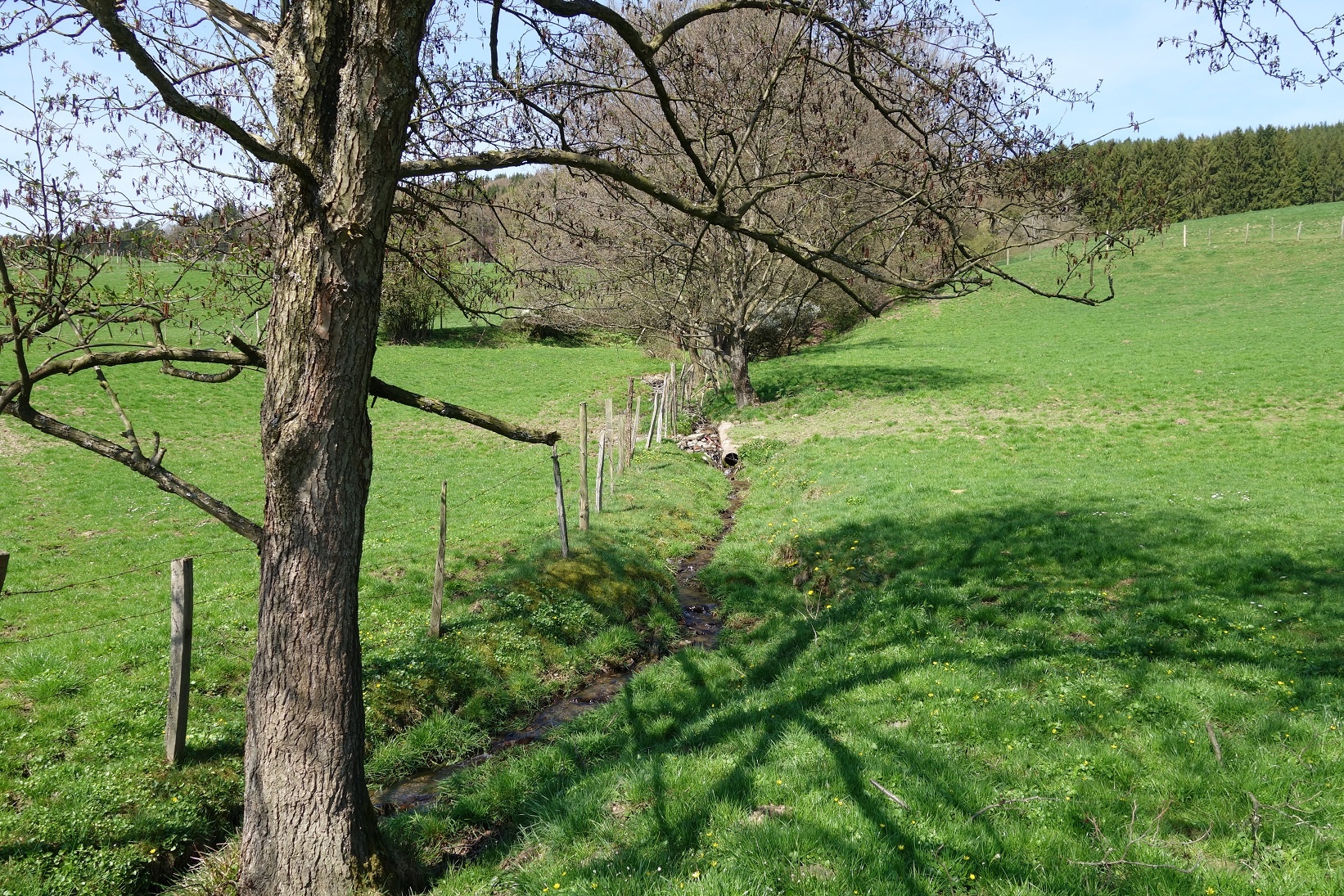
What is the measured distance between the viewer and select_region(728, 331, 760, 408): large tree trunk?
1033 inches

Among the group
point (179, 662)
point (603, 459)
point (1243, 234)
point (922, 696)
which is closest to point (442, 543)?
point (179, 662)

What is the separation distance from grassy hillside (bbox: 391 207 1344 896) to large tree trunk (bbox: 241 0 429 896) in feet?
3.75

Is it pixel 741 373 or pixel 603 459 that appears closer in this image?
pixel 603 459

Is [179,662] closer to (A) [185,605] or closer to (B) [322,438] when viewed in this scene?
(A) [185,605]

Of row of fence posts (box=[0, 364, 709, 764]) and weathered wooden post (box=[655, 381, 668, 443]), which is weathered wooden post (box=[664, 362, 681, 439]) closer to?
weathered wooden post (box=[655, 381, 668, 443])

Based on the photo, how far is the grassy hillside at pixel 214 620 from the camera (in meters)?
5.98

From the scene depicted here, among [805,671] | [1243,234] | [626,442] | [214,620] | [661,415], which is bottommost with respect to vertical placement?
[805,671]

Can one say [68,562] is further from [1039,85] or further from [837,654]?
[1039,85]

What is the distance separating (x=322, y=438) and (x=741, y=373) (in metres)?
22.7

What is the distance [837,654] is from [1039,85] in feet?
18.4

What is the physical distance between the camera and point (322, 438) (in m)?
4.55

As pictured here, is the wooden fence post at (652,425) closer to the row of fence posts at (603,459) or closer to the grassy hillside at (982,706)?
the row of fence posts at (603,459)

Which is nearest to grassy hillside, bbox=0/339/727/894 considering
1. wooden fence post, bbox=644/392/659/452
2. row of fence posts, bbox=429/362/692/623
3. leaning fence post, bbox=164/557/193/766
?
leaning fence post, bbox=164/557/193/766

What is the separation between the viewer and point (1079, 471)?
54.5 ft
